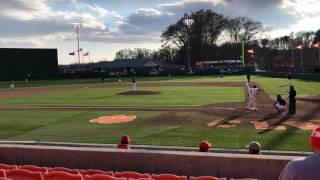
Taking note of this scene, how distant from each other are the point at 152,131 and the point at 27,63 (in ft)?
227

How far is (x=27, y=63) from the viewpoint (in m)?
83.0

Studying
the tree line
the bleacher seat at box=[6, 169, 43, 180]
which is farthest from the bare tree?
the bleacher seat at box=[6, 169, 43, 180]

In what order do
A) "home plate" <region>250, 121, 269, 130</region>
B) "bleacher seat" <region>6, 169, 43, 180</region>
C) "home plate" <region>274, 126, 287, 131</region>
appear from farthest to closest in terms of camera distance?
"home plate" <region>250, 121, 269, 130</region>
"home plate" <region>274, 126, 287, 131</region>
"bleacher seat" <region>6, 169, 43, 180</region>

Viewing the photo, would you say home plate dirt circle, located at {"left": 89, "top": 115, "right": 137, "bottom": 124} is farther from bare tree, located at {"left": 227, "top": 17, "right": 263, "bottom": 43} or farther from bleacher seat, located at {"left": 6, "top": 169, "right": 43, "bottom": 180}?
bare tree, located at {"left": 227, "top": 17, "right": 263, "bottom": 43}

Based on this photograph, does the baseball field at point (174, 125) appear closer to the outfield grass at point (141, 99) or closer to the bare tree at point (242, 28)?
the outfield grass at point (141, 99)

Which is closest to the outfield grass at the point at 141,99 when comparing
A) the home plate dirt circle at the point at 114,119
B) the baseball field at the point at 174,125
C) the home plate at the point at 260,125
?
the baseball field at the point at 174,125

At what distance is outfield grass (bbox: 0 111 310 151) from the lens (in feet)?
50.6

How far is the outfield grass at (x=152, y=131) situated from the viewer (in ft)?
50.6

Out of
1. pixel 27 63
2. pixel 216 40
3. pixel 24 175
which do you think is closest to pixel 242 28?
pixel 216 40

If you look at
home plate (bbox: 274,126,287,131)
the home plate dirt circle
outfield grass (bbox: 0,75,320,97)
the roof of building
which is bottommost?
the home plate dirt circle

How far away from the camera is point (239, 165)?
7.87 meters

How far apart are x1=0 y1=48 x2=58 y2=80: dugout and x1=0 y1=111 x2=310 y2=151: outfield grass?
60013 mm

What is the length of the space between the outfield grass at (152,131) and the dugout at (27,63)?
60.0 m

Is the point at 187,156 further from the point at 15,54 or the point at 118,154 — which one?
the point at 15,54
